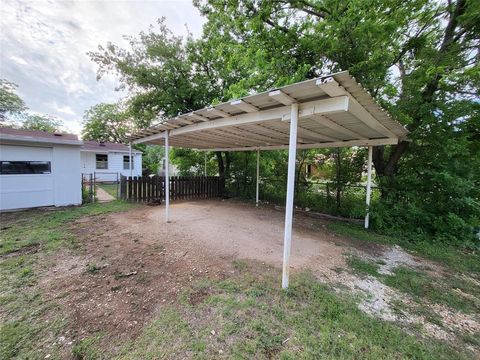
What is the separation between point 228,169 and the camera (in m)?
10.6

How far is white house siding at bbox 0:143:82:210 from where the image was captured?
6180 mm

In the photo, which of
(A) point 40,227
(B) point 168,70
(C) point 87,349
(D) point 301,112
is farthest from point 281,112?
(B) point 168,70

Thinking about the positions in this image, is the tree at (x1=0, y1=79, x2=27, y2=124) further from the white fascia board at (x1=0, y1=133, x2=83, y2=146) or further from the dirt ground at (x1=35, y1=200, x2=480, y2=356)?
the dirt ground at (x1=35, y1=200, x2=480, y2=356)

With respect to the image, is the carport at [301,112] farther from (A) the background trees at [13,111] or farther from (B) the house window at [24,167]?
(A) the background trees at [13,111]

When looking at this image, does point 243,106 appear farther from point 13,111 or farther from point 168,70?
point 13,111

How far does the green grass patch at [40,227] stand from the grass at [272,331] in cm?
330

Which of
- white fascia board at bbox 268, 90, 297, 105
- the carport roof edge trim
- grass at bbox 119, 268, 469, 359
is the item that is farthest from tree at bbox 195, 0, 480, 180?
grass at bbox 119, 268, 469, 359

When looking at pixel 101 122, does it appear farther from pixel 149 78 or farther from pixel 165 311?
pixel 165 311

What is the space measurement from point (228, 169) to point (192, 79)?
4.85m

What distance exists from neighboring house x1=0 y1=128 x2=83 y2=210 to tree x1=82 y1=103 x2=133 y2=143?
1960cm

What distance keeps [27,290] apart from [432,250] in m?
7.06

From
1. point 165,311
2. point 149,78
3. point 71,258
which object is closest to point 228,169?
point 149,78

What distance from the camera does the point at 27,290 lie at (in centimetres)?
247

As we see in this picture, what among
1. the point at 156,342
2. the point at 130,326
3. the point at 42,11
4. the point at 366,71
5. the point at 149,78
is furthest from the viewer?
the point at 149,78
